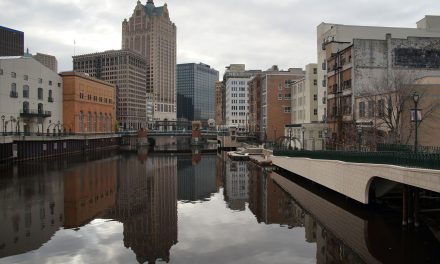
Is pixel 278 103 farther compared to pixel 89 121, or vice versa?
pixel 89 121

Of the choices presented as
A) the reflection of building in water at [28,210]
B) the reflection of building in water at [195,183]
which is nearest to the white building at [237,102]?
the reflection of building in water at [195,183]

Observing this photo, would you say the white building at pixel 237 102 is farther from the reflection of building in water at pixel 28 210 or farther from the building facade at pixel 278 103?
the reflection of building in water at pixel 28 210

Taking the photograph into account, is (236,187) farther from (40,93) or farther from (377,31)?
(40,93)

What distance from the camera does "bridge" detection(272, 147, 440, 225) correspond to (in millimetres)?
22891

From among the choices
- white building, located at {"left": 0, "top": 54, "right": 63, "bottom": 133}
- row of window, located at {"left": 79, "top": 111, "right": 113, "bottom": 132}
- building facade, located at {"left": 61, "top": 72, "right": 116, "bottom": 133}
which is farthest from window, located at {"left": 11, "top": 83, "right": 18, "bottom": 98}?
row of window, located at {"left": 79, "top": 111, "right": 113, "bottom": 132}

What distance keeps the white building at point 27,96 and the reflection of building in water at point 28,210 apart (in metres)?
30.2

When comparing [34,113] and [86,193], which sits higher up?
[34,113]

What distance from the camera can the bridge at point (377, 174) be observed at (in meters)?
22.9

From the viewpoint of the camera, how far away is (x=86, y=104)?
383 feet

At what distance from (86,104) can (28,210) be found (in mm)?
85218

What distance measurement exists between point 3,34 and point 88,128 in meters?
114

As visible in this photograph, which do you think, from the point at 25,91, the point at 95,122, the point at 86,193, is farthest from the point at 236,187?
the point at 95,122

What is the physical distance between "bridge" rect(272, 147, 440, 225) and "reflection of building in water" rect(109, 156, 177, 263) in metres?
15.0

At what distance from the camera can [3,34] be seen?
650ft
